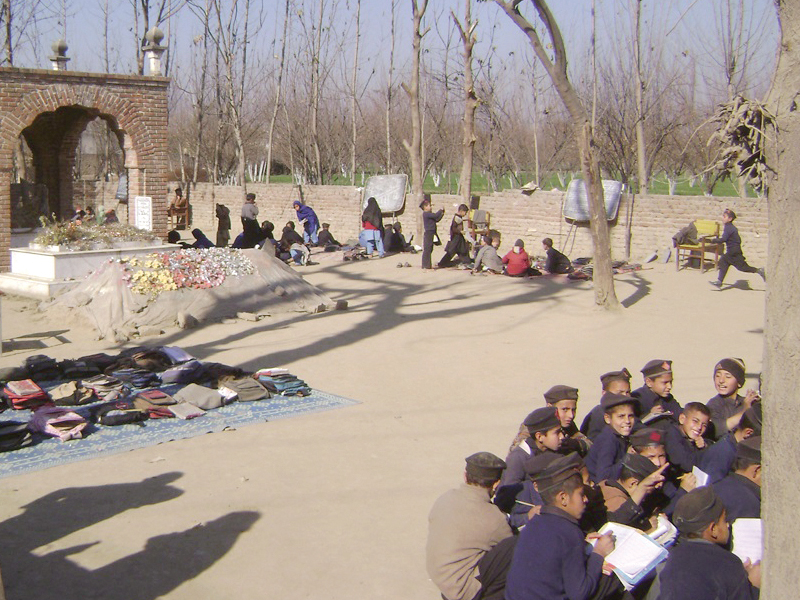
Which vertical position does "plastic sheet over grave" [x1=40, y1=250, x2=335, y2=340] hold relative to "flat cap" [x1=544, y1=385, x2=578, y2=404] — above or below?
below

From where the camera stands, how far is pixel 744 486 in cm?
478

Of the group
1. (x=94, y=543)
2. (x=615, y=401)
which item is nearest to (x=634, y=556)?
(x=615, y=401)

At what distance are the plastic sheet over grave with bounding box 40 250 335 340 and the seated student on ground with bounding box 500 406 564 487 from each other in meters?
8.59

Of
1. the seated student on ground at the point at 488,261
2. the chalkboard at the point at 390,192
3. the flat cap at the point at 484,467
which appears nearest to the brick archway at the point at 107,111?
the seated student on ground at the point at 488,261

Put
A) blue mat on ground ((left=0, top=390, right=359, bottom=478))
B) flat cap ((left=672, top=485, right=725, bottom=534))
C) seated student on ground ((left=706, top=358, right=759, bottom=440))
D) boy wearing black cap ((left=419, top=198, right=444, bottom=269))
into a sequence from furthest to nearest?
boy wearing black cap ((left=419, top=198, right=444, bottom=269)) → blue mat on ground ((left=0, top=390, right=359, bottom=478)) → seated student on ground ((left=706, top=358, right=759, bottom=440)) → flat cap ((left=672, top=485, right=725, bottom=534))

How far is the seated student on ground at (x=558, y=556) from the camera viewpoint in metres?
3.91

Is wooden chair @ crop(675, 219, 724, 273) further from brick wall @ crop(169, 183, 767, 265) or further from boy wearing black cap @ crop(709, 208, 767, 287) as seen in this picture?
boy wearing black cap @ crop(709, 208, 767, 287)

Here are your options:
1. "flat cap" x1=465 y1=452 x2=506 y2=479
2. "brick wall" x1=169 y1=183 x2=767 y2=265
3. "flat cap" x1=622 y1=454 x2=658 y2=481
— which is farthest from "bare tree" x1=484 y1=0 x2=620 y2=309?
"flat cap" x1=465 y1=452 x2=506 y2=479

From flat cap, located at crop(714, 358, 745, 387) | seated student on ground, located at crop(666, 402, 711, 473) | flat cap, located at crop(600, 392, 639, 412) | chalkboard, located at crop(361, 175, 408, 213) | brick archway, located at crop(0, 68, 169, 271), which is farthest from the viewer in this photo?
chalkboard, located at crop(361, 175, 408, 213)

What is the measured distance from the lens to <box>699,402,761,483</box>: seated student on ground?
551 centimetres

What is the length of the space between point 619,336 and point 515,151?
27.9 meters

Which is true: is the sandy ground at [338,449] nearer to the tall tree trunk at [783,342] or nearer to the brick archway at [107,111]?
the tall tree trunk at [783,342]

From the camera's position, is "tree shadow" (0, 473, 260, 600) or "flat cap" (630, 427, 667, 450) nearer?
"tree shadow" (0, 473, 260, 600)

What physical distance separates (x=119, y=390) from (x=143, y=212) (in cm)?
980
